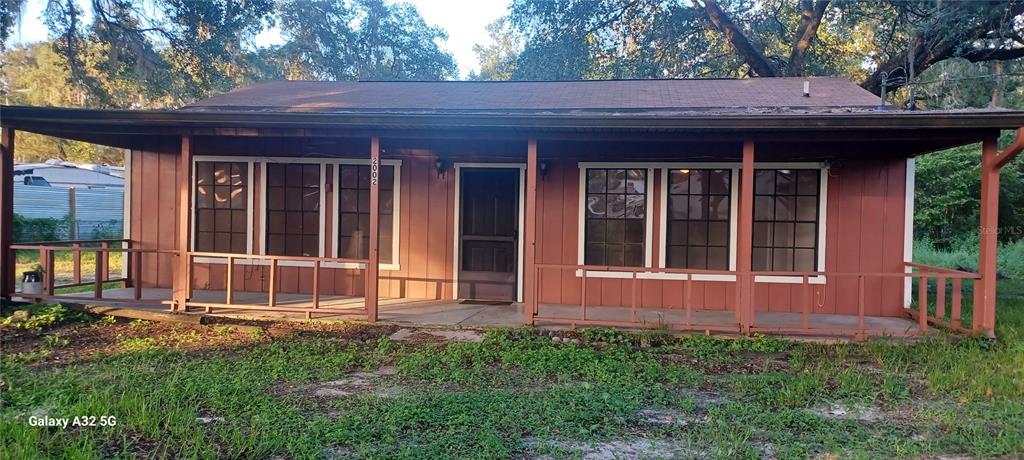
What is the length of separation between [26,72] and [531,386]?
1213 inches

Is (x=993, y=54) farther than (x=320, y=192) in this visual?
Yes

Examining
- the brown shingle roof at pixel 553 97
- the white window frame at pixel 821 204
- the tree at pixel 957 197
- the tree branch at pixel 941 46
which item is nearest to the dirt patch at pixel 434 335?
the brown shingle roof at pixel 553 97

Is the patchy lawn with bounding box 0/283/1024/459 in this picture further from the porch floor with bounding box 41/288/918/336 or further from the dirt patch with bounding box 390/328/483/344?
the porch floor with bounding box 41/288/918/336

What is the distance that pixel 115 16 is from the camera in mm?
15117

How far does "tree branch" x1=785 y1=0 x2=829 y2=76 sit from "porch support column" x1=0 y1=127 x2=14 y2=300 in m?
15.1

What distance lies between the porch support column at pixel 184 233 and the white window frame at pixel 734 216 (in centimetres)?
555

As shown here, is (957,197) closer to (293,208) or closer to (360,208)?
(360,208)

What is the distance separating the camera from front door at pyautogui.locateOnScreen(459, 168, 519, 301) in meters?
8.32

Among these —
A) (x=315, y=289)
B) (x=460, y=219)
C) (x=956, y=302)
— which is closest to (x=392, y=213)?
(x=460, y=219)

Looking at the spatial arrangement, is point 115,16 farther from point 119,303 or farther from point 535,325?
point 535,325

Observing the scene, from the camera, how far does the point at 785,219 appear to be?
7.79 m

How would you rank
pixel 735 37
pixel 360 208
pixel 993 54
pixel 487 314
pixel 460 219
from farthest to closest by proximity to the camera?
pixel 735 37 < pixel 993 54 < pixel 360 208 < pixel 460 219 < pixel 487 314

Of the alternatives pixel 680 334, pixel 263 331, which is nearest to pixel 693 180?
pixel 680 334

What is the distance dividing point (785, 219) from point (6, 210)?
9.33 meters
